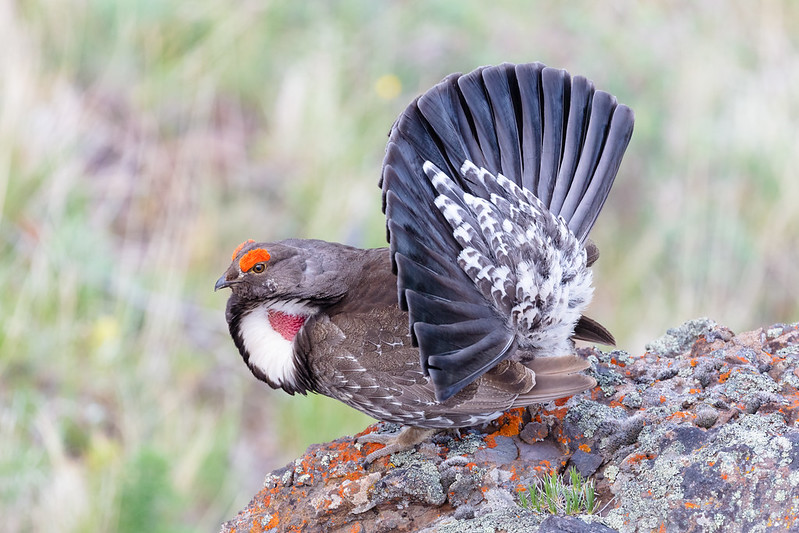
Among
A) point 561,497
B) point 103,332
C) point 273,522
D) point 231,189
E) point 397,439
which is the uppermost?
point 231,189

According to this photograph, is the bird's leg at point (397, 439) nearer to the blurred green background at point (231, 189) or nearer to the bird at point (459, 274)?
the bird at point (459, 274)

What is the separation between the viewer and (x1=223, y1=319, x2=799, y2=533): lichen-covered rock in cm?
307

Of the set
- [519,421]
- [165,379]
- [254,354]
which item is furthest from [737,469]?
[165,379]

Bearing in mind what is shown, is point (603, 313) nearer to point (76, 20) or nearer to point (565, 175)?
point (565, 175)

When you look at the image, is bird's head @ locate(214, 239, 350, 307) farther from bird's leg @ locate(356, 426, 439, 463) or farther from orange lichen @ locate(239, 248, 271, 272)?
bird's leg @ locate(356, 426, 439, 463)

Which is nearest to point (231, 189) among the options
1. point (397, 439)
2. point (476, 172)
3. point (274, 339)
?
point (274, 339)

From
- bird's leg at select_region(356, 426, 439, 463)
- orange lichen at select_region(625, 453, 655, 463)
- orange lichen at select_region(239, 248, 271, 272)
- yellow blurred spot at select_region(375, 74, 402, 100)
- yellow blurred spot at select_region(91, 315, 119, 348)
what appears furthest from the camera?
yellow blurred spot at select_region(375, 74, 402, 100)

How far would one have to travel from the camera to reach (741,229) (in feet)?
26.8

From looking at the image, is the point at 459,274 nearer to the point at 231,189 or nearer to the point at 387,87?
the point at 231,189

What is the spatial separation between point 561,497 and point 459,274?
1.00m

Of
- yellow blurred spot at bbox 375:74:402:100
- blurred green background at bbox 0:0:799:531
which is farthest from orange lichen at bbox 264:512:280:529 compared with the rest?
yellow blurred spot at bbox 375:74:402:100

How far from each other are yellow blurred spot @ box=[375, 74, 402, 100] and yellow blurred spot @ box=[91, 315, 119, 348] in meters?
3.53

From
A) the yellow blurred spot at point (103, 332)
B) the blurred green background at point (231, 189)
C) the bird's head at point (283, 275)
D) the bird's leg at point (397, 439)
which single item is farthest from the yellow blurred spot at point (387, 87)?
the bird's leg at point (397, 439)

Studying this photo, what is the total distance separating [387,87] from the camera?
350 inches
